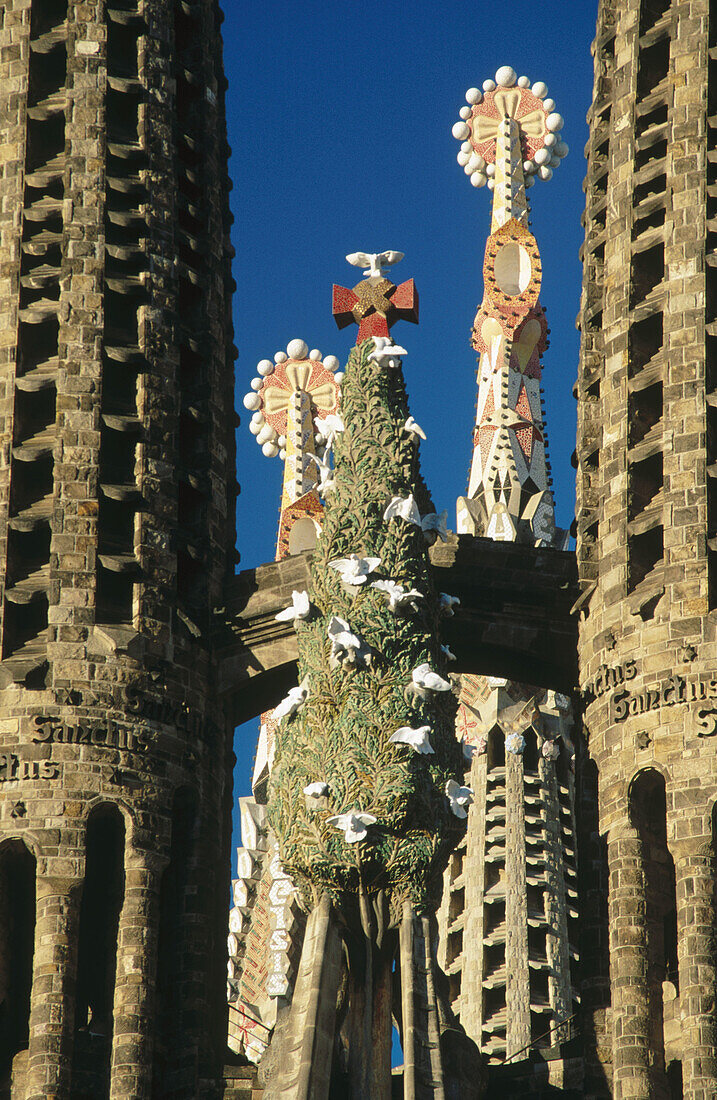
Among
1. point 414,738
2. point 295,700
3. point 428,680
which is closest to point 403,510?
point 428,680

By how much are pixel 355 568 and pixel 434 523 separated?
5.18 feet

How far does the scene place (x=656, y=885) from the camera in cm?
3688

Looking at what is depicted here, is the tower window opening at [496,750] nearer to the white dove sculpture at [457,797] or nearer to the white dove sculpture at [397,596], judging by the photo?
the white dove sculpture at [397,596]

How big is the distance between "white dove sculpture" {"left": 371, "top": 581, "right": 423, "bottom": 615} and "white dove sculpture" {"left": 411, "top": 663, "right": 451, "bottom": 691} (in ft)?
3.42

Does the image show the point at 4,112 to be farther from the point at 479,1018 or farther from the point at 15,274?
the point at 479,1018

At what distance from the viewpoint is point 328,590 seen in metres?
36.3

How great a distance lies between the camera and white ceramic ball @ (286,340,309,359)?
55.4 meters

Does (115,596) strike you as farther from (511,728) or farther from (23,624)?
(511,728)

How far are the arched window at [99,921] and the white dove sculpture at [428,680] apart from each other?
502cm

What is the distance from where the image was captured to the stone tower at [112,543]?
36.9 m

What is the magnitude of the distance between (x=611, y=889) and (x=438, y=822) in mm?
3594

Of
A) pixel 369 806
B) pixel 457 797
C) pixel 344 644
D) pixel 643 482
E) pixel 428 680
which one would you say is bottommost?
pixel 369 806

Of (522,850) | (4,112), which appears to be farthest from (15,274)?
(522,850)

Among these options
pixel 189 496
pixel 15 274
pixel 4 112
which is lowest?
pixel 189 496
